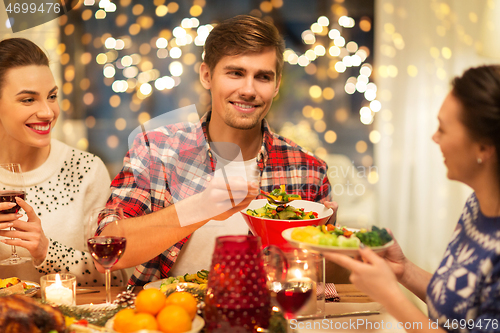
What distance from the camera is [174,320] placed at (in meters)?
0.75

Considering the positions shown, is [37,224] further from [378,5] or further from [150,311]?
[378,5]

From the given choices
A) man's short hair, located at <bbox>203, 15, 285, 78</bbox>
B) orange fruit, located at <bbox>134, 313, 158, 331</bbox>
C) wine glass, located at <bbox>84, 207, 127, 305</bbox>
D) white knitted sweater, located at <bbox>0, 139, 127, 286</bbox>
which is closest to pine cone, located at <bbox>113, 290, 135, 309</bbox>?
wine glass, located at <bbox>84, 207, 127, 305</bbox>

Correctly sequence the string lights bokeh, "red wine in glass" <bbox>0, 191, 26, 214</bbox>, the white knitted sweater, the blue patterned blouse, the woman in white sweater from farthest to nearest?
1. the string lights bokeh
2. the white knitted sweater
3. the woman in white sweater
4. "red wine in glass" <bbox>0, 191, 26, 214</bbox>
5. the blue patterned blouse

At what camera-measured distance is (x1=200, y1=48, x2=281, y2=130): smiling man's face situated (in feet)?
5.93

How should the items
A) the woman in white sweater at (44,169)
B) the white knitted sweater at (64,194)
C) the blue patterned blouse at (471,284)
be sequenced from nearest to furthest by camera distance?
1. the blue patterned blouse at (471,284)
2. the woman in white sweater at (44,169)
3. the white knitted sweater at (64,194)

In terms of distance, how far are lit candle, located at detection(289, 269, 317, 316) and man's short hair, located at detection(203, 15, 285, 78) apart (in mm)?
1154

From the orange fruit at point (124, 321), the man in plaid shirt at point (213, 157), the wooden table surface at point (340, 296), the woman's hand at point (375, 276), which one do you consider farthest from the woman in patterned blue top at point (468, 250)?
the man in plaid shirt at point (213, 157)

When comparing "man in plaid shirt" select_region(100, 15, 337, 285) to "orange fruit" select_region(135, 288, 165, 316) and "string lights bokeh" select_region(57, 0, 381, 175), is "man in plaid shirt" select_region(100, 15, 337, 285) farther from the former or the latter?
"string lights bokeh" select_region(57, 0, 381, 175)

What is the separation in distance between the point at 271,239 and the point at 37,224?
93 centimetres

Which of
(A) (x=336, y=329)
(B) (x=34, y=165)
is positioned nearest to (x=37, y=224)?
(B) (x=34, y=165)

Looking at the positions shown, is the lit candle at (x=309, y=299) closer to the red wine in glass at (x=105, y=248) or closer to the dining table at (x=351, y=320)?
the dining table at (x=351, y=320)

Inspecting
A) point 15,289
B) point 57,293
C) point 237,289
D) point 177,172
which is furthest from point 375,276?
point 177,172

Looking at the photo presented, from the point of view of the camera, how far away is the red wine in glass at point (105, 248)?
104 centimetres

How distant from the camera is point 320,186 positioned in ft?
6.78
